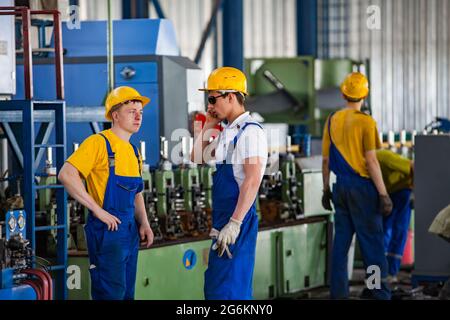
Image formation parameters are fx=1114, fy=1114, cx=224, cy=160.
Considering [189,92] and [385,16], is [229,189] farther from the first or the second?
[385,16]

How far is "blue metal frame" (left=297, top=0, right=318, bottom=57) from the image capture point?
44.9 ft

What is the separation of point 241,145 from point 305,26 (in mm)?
8673

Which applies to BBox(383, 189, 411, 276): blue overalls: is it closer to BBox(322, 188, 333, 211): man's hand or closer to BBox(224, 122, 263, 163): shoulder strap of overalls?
BBox(322, 188, 333, 211): man's hand

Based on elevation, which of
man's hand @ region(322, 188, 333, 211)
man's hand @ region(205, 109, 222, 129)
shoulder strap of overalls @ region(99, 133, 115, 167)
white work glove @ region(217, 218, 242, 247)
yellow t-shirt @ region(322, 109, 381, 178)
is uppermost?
man's hand @ region(205, 109, 222, 129)

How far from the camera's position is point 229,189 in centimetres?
525

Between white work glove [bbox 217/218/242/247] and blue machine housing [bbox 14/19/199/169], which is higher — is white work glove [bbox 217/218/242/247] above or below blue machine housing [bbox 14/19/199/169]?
below

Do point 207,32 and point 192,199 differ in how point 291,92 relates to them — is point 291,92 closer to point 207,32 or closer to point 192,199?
point 207,32

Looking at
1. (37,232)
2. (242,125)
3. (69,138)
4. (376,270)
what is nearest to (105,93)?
(69,138)

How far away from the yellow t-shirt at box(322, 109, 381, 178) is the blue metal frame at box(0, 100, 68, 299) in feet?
6.85

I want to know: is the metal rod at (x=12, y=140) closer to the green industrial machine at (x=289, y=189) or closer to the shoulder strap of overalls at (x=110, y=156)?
the shoulder strap of overalls at (x=110, y=156)

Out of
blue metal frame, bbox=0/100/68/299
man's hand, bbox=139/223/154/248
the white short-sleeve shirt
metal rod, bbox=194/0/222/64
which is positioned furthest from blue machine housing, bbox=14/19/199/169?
metal rod, bbox=194/0/222/64

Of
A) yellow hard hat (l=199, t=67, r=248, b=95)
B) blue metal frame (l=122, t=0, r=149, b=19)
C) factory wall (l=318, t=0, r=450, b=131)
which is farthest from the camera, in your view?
factory wall (l=318, t=0, r=450, b=131)

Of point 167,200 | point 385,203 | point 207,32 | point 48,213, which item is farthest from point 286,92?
point 48,213
